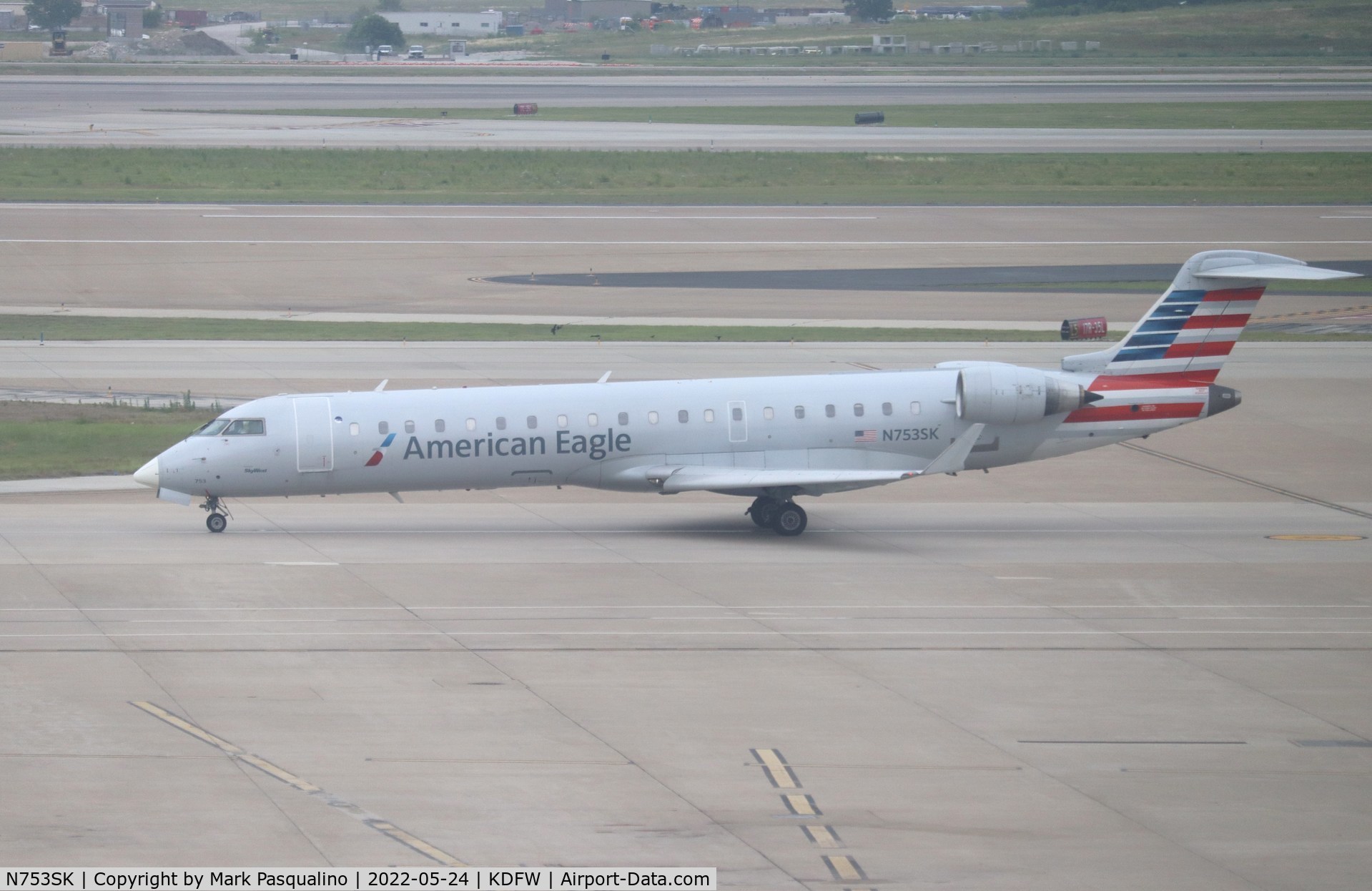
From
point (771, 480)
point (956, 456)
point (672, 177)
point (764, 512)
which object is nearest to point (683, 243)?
point (672, 177)

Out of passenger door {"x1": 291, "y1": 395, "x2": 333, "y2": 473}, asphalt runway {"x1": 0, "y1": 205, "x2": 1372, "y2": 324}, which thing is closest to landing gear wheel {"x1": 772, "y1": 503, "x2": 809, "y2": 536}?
passenger door {"x1": 291, "y1": 395, "x2": 333, "y2": 473}

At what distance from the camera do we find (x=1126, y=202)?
3383 inches

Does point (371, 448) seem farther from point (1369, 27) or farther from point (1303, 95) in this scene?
point (1369, 27)

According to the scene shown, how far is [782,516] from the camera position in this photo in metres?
32.8

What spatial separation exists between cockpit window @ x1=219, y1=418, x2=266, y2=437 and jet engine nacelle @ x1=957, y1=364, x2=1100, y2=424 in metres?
14.6

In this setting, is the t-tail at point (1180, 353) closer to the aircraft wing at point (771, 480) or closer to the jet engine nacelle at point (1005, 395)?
the jet engine nacelle at point (1005, 395)

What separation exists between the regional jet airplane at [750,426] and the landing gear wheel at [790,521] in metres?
0.03

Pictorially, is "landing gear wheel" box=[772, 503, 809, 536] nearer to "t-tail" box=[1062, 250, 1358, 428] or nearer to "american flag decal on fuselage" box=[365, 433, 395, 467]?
"t-tail" box=[1062, 250, 1358, 428]

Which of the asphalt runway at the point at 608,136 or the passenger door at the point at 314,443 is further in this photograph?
the asphalt runway at the point at 608,136

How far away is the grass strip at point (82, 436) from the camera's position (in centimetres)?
3803

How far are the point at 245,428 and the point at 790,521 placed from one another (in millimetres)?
11519

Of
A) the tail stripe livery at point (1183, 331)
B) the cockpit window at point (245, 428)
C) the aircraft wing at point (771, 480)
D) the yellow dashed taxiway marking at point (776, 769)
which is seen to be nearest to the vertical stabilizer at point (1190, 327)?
the tail stripe livery at point (1183, 331)

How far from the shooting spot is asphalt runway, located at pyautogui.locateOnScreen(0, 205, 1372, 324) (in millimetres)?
60281

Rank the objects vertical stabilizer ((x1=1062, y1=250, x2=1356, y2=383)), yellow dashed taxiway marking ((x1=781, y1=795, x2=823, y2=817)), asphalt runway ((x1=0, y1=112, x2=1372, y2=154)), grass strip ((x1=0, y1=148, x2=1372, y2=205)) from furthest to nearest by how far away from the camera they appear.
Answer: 1. asphalt runway ((x1=0, y1=112, x2=1372, y2=154))
2. grass strip ((x1=0, y1=148, x2=1372, y2=205))
3. vertical stabilizer ((x1=1062, y1=250, x2=1356, y2=383))
4. yellow dashed taxiway marking ((x1=781, y1=795, x2=823, y2=817))
